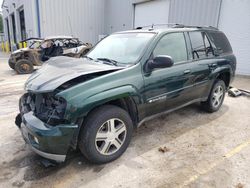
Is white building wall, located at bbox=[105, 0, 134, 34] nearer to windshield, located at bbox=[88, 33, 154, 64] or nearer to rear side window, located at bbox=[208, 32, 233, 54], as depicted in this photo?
rear side window, located at bbox=[208, 32, 233, 54]

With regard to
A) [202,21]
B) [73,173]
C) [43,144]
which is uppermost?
[202,21]

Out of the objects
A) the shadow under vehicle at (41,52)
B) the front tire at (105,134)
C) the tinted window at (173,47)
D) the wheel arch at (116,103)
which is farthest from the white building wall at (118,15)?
the front tire at (105,134)

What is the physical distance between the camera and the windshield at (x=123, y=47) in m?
3.01

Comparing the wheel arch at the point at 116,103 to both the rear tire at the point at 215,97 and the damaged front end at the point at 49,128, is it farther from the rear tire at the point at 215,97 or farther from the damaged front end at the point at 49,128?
the rear tire at the point at 215,97

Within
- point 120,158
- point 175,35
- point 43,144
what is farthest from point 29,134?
point 175,35

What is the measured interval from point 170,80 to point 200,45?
117cm

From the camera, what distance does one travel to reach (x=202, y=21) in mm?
9562

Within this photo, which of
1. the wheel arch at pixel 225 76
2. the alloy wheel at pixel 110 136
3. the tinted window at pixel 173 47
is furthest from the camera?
the wheel arch at pixel 225 76

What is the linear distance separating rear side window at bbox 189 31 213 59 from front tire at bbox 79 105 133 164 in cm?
185

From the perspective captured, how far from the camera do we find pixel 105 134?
2.58 metres

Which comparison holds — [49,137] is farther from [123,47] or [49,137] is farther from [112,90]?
[123,47]

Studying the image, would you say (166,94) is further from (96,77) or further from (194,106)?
(194,106)

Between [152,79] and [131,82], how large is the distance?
39 cm

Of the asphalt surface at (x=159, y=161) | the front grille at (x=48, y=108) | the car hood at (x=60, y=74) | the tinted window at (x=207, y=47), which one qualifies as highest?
the tinted window at (x=207, y=47)
